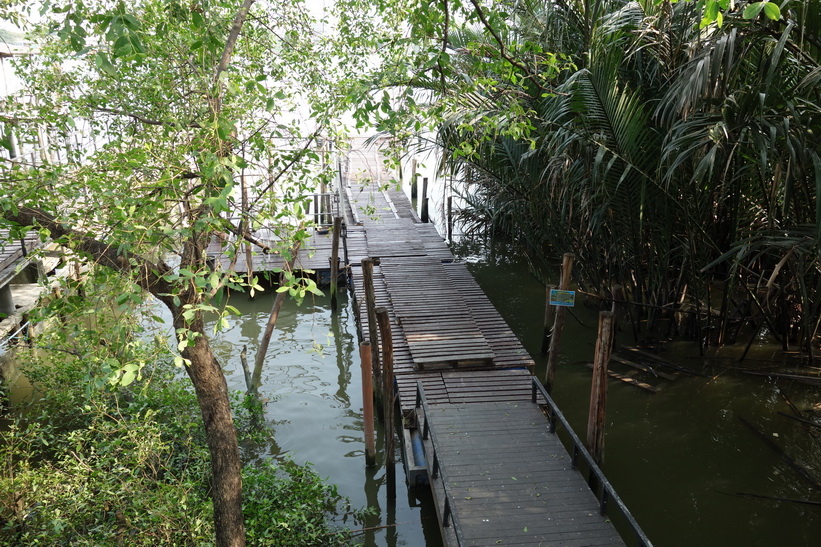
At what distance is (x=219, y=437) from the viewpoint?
5.23 metres

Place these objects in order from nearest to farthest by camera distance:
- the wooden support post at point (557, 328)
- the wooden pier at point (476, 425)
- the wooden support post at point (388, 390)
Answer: the wooden pier at point (476, 425) → the wooden support post at point (388, 390) → the wooden support post at point (557, 328)

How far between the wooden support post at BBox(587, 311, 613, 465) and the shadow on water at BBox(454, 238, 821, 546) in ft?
2.86

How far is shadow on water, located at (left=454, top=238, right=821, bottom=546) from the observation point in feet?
23.3

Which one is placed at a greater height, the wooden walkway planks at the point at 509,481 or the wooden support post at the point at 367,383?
the wooden support post at the point at 367,383

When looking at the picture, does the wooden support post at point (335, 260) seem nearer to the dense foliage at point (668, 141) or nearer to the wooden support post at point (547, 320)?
the dense foliage at point (668, 141)

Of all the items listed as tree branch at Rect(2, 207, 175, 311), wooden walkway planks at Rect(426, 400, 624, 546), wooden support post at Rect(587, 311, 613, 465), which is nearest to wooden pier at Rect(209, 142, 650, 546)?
wooden walkway planks at Rect(426, 400, 624, 546)

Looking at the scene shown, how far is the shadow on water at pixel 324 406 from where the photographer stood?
25.1 feet

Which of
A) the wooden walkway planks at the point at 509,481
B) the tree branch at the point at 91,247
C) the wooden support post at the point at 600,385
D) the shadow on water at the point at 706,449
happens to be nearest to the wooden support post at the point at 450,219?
the shadow on water at the point at 706,449

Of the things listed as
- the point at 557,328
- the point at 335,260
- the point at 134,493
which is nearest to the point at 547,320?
the point at 557,328

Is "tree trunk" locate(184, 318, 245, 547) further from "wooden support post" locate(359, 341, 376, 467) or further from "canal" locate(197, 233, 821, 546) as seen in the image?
"wooden support post" locate(359, 341, 376, 467)

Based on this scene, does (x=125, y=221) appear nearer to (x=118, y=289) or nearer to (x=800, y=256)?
(x=118, y=289)

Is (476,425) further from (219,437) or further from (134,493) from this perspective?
(134,493)

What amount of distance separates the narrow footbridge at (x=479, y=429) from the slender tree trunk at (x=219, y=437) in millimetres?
1881

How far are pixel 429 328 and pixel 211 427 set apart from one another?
5.45 metres
